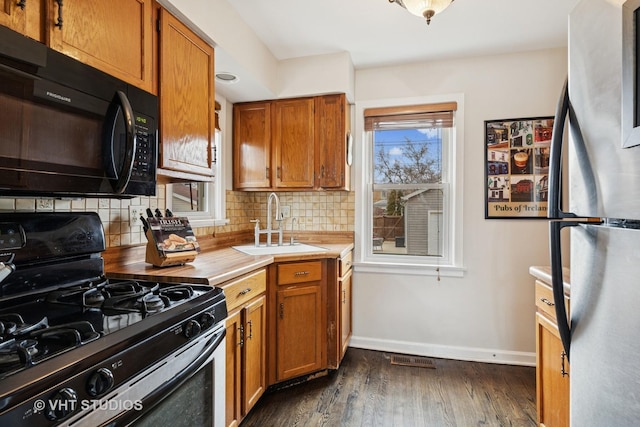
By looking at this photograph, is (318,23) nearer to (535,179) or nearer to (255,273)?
(255,273)

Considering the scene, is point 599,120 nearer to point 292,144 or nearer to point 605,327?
point 605,327

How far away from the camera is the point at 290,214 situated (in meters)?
2.91

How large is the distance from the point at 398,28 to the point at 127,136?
1.92m

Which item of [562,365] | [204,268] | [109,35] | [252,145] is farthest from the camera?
[252,145]

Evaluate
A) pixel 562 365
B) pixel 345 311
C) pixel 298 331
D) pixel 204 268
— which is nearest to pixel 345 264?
pixel 345 311

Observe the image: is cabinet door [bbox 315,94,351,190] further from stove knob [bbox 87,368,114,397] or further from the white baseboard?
stove knob [bbox 87,368,114,397]

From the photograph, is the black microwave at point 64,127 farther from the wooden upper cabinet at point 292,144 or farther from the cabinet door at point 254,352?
the wooden upper cabinet at point 292,144

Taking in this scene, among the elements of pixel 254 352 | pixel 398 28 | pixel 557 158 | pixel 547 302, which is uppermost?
pixel 398 28

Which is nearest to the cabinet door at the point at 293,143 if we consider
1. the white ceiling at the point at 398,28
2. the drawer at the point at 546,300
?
the white ceiling at the point at 398,28

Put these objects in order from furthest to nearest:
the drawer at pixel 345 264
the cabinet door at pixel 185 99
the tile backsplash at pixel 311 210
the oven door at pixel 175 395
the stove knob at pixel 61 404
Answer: the tile backsplash at pixel 311 210, the drawer at pixel 345 264, the cabinet door at pixel 185 99, the oven door at pixel 175 395, the stove knob at pixel 61 404

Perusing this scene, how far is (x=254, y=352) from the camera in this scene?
1788mm

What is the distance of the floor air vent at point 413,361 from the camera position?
245cm

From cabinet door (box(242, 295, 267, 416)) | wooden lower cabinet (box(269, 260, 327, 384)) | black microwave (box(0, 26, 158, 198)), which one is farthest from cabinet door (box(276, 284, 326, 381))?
black microwave (box(0, 26, 158, 198))

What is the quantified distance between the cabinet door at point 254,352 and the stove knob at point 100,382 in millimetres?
952
